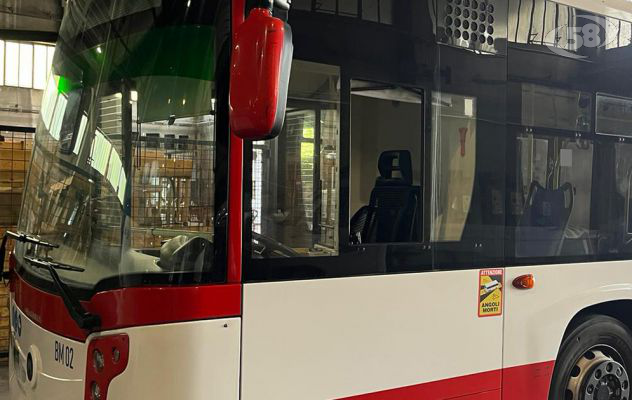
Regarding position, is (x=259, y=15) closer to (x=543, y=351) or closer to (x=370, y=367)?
(x=370, y=367)

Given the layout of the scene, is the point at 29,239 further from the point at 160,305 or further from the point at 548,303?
the point at 548,303

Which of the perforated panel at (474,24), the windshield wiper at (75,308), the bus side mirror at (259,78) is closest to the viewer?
the bus side mirror at (259,78)

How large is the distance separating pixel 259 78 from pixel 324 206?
0.74 metres

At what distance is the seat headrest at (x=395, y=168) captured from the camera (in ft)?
8.91

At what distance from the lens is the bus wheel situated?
3.40m

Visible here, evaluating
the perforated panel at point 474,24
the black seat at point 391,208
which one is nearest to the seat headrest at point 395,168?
the black seat at point 391,208

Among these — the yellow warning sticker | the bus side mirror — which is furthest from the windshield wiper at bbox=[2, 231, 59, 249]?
the yellow warning sticker

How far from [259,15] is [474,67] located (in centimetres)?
133

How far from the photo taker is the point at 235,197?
7.48ft

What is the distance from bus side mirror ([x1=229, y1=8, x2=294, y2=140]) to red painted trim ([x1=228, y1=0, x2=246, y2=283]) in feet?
0.87

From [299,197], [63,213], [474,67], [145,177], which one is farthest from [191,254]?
[474,67]

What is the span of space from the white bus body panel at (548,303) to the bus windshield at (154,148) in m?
1.57

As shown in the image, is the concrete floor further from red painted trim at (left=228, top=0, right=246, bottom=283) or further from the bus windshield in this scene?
red painted trim at (left=228, top=0, right=246, bottom=283)

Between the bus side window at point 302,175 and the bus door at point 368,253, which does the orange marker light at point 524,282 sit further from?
the bus side window at point 302,175
